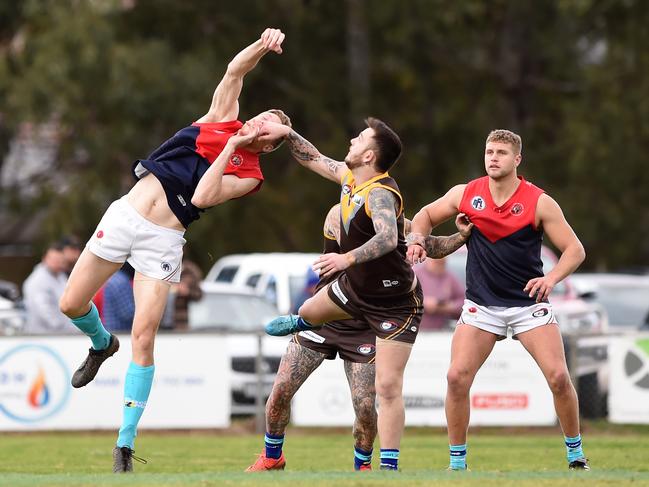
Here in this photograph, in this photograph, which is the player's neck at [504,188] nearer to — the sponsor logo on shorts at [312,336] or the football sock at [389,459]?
the sponsor logo on shorts at [312,336]

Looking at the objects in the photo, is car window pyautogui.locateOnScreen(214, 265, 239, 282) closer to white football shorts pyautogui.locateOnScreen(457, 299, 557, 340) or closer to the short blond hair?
white football shorts pyautogui.locateOnScreen(457, 299, 557, 340)

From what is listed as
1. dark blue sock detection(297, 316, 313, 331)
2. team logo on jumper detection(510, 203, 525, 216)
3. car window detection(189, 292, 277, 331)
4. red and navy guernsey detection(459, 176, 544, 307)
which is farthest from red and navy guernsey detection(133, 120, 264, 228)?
car window detection(189, 292, 277, 331)

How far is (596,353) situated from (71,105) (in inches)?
569

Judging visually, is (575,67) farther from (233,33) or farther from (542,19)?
(233,33)

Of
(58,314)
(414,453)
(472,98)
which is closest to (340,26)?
(472,98)

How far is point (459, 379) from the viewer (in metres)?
9.66

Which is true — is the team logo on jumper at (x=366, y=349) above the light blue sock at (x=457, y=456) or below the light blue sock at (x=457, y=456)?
above

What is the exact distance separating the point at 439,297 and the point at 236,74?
7.74 m

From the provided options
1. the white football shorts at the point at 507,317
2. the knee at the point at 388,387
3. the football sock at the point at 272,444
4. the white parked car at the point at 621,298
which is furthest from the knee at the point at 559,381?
the white parked car at the point at 621,298

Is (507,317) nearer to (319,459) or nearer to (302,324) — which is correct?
(302,324)

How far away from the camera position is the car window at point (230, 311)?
17.6 m

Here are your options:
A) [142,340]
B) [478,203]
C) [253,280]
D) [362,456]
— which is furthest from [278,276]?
[142,340]

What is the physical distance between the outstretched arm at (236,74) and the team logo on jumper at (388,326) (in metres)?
1.74

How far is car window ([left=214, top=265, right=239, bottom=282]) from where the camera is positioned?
2145cm
